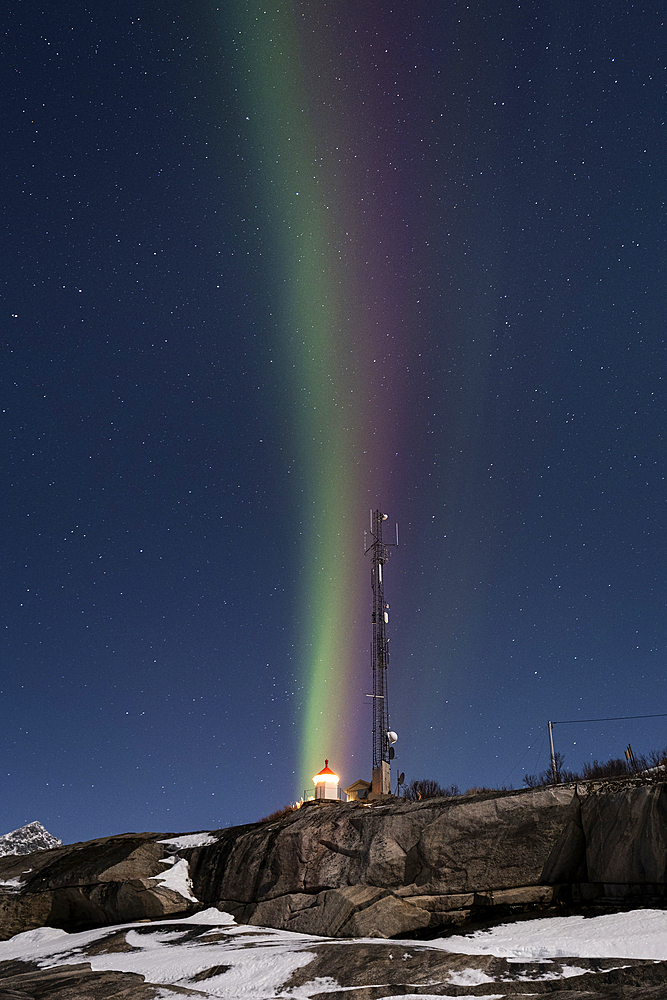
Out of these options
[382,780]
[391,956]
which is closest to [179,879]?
[391,956]

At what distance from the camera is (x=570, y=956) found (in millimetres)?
12430

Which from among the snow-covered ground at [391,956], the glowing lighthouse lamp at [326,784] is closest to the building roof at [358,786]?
the glowing lighthouse lamp at [326,784]

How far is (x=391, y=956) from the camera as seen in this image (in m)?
13.1

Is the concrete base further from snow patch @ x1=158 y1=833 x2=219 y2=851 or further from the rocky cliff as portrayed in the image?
Answer: snow patch @ x1=158 y1=833 x2=219 y2=851

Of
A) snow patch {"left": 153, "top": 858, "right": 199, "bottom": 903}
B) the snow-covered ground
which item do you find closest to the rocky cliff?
snow patch {"left": 153, "top": 858, "right": 199, "bottom": 903}

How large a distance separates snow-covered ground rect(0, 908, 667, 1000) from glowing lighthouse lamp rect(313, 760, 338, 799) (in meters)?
19.6

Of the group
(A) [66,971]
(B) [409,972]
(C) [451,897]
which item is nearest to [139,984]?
(A) [66,971]

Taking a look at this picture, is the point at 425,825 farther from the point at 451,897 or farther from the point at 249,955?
the point at 249,955

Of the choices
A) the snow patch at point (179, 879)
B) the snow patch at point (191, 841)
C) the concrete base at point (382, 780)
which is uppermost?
the concrete base at point (382, 780)

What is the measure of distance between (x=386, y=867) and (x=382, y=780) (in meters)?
15.4

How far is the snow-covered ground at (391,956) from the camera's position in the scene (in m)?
12.0

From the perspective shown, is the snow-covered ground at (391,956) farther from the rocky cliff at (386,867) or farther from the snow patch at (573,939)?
the rocky cliff at (386,867)

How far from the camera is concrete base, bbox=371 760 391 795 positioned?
33.1m

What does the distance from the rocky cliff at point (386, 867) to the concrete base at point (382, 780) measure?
1086cm
